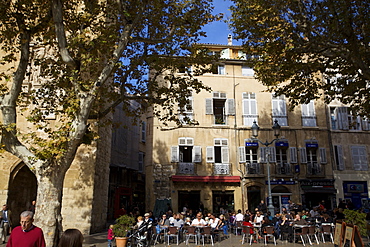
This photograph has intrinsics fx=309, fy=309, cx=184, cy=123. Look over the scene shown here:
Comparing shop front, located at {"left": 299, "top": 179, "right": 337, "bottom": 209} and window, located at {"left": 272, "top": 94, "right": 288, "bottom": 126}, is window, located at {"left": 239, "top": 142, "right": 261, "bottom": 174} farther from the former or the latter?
shop front, located at {"left": 299, "top": 179, "right": 337, "bottom": 209}

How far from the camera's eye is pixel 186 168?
20.6 m

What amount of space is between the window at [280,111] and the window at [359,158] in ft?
17.1

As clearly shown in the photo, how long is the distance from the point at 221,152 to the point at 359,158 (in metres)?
9.85

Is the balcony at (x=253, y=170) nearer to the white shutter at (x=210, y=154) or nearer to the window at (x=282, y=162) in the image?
the window at (x=282, y=162)

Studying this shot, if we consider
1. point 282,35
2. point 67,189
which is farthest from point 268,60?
point 67,189

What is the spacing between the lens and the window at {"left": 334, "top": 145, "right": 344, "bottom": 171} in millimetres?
21505

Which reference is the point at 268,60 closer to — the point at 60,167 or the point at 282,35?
the point at 282,35

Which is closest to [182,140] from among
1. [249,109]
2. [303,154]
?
[249,109]

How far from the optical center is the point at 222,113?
2289cm

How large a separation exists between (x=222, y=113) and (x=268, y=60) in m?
11.4

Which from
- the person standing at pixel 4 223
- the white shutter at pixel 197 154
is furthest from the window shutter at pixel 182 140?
the person standing at pixel 4 223

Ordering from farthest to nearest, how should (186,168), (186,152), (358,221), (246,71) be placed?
1. (246,71)
2. (186,152)
3. (186,168)
4. (358,221)

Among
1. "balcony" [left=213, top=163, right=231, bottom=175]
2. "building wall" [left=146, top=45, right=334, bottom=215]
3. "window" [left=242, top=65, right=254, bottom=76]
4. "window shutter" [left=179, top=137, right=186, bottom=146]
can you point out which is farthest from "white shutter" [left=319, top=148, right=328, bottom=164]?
"window shutter" [left=179, top=137, right=186, bottom=146]

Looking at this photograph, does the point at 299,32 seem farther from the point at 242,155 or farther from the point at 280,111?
the point at 280,111
